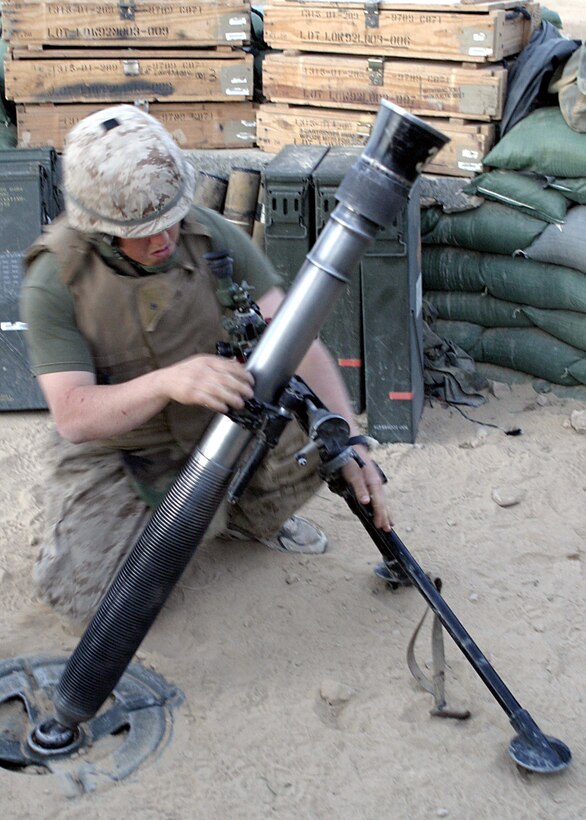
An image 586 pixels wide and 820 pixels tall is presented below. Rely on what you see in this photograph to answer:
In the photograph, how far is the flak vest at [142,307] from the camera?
2.91 meters

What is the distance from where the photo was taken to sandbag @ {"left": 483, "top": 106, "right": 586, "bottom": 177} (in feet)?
15.7

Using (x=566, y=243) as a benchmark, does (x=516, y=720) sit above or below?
below

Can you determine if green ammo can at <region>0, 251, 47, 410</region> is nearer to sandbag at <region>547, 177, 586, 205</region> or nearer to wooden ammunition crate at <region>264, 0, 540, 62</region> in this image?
wooden ammunition crate at <region>264, 0, 540, 62</region>

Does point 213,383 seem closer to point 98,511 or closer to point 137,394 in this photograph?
point 137,394

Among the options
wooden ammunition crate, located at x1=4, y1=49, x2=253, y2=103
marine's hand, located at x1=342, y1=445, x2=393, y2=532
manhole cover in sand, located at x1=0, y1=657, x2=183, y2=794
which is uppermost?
wooden ammunition crate, located at x1=4, y1=49, x2=253, y2=103

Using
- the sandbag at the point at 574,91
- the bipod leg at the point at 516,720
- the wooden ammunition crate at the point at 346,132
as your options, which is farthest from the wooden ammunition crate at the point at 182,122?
the bipod leg at the point at 516,720

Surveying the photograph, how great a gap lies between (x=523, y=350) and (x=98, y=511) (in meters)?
2.68

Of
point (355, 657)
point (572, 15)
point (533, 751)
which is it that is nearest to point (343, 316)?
point (355, 657)

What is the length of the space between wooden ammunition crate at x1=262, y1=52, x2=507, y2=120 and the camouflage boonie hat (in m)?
2.83

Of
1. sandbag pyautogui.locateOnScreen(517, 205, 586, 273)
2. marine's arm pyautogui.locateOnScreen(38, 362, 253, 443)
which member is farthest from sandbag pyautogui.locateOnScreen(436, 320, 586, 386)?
marine's arm pyautogui.locateOnScreen(38, 362, 253, 443)

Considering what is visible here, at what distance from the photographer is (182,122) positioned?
6102 millimetres

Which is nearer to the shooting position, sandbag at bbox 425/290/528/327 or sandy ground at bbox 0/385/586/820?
sandy ground at bbox 0/385/586/820

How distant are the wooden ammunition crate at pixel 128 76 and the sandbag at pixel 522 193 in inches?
65.9

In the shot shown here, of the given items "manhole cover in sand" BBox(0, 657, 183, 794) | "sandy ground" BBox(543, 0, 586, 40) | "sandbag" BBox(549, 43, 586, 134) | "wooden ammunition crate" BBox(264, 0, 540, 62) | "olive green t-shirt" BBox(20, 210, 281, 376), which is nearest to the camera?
"manhole cover in sand" BBox(0, 657, 183, 794)
